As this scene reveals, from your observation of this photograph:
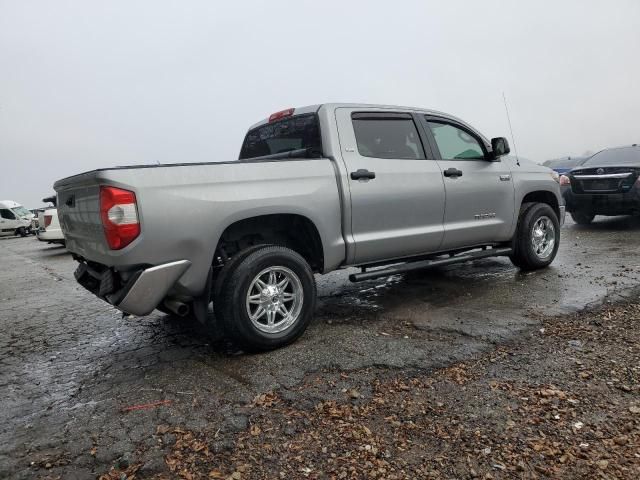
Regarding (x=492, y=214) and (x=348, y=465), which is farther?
(x=492, y=214)

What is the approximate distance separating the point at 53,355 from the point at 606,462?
396cm

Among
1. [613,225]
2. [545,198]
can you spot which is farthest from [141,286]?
[613,225]

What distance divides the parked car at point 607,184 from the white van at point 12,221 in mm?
27994

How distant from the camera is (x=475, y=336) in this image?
3.68 m

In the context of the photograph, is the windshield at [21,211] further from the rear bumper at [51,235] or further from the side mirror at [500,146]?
the side mirror at [500,146]

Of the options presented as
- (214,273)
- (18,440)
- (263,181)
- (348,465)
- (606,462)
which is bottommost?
(606,462)

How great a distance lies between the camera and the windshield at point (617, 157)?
896 centimetres

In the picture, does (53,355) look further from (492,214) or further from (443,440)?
(492,214)

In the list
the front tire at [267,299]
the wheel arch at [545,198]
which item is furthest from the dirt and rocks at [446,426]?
the wheel arch at [545,198]

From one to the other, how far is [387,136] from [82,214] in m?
2.71

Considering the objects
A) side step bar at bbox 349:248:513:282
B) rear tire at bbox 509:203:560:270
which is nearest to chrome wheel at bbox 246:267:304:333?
side step bar at bbox 349:248:513:282

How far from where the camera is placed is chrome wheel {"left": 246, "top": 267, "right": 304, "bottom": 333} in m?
3.55

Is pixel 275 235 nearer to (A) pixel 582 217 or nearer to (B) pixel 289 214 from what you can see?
(B) pixel 289 214

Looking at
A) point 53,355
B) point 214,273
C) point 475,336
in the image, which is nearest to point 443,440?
point 475,336
